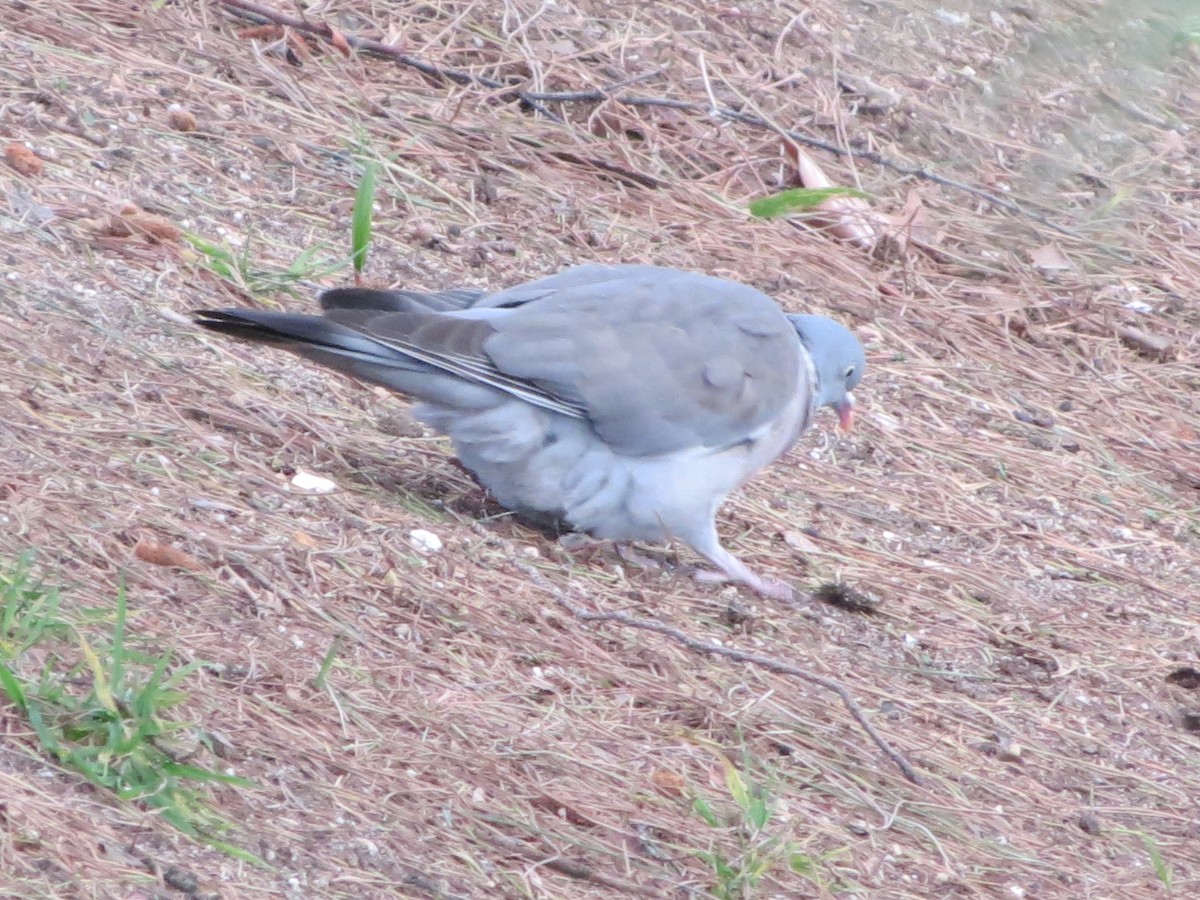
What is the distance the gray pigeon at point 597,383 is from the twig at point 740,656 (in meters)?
0.39

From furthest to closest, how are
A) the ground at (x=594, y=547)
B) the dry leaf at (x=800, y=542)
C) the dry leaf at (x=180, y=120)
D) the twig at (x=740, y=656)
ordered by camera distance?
1. the dry leaf at (x=180, y=120)
2. the dry leaf at (x=800, y=542)
3. the twig at (x=740, y=656)
4. the ground at (x=594, y=547)

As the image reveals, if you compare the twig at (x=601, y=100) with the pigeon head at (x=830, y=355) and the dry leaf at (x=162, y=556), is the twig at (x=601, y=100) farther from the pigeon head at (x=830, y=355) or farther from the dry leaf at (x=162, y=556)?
the dry leaf at (x=162, y=556)

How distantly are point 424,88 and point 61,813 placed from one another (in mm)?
3957

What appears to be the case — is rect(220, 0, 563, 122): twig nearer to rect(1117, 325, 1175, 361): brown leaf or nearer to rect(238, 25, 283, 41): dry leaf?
rect(238, 25, 283, 41): dry leaf

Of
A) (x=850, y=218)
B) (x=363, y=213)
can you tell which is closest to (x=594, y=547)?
(x=363, y=213)

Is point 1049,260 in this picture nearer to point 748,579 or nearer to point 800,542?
point 800,542

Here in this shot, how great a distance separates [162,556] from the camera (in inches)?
118

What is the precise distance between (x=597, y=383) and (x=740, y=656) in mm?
788

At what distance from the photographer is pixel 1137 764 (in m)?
3.58

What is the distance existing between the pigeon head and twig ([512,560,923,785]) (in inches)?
40.5

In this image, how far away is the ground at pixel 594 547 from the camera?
8.34 feet

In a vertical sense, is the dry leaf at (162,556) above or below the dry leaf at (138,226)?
below

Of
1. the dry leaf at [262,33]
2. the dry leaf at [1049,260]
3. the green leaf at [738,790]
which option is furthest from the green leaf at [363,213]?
the dry leaf at [1049,260]

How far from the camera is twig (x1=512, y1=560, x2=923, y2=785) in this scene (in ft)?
10.5
